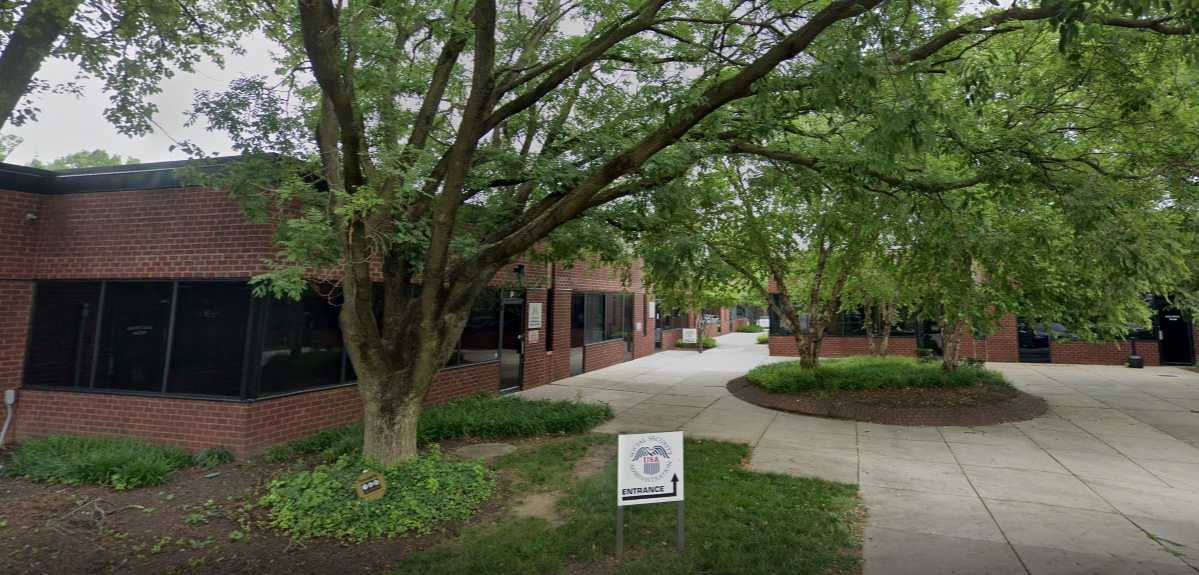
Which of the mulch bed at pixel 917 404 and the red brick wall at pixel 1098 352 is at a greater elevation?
the red brick wall at pixel 1098 352

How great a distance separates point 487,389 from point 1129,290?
1012 centimetres

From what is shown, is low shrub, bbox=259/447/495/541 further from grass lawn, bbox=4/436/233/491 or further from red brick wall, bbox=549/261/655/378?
red brick wall, bbox=549/261/655/378

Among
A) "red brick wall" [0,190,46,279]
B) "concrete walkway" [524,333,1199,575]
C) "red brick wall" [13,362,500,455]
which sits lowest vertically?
"concrete walkway" [524,333,1199,575]

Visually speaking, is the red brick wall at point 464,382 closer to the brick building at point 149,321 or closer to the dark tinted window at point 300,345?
the dark tinted window at point 300,345

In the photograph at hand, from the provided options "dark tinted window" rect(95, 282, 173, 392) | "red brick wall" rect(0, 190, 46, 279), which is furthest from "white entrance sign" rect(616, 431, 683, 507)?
"red brick wall" rect(0, 190, 46, 279)

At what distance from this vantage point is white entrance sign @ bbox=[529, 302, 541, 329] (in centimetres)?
1309

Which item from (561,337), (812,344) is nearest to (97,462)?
(561,337)

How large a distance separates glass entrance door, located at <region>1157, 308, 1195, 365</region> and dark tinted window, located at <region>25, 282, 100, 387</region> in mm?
26997

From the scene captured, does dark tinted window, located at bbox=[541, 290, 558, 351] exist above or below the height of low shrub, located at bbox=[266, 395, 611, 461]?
above

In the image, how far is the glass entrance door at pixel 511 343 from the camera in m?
12.4

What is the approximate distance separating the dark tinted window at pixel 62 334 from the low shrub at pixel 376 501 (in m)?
4.24

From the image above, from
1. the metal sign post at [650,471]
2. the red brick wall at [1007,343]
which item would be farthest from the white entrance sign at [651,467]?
the red brick wall at [1007,343]

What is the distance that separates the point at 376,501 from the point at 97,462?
3554 mm

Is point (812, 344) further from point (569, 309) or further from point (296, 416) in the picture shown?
point (296, 416)
